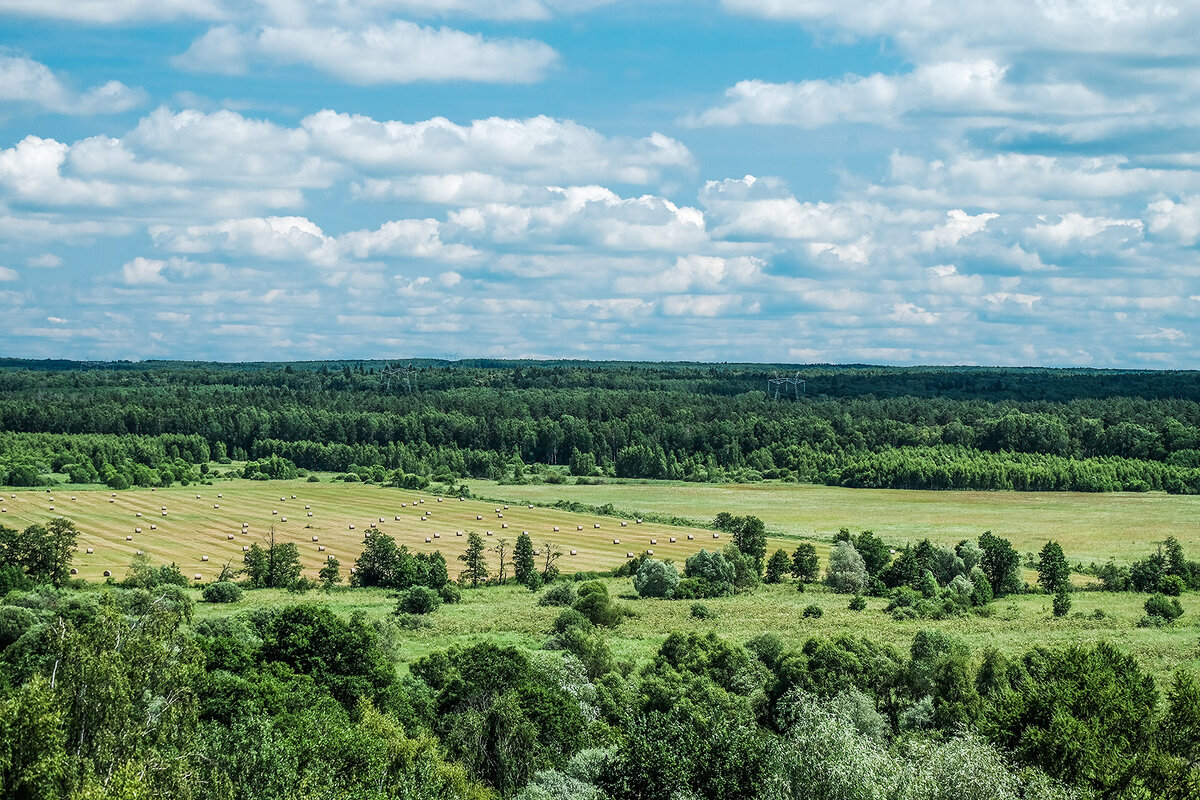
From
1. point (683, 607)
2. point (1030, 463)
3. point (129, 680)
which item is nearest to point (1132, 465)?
point (1030, 463)

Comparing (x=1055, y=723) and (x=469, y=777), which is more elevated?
(x=1055, y=723)

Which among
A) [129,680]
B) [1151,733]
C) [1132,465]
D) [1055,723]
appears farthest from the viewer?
[1132,465]

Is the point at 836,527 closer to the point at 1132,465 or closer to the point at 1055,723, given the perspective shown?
the point at 1132,465

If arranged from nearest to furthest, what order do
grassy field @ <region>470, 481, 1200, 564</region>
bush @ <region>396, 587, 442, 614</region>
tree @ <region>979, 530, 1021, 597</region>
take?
bush @ <region>396, 587, 442, 614</region>
tree @ <region>979, 530, 1021, 597</region>
grassy field @ <region>470, 481, 1200, 564</region>

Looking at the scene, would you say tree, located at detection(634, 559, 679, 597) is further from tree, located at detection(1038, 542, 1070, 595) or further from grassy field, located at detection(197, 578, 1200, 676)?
tree, located at detection(1038, 542, 1070, 595)

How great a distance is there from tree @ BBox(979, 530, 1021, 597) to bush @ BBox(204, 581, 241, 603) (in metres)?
60.7

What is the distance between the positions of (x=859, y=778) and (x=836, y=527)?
108217 millimetres

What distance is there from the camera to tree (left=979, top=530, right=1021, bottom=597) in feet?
313

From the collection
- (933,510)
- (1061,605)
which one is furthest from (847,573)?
(933,510)

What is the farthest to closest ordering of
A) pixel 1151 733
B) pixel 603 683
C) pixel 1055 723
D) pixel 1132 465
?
pixel 1132 465, pixel 603 683, pixel 1151 733, pixel 1055 723

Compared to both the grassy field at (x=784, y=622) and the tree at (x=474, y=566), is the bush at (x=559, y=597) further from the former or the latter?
the tree at (x=474, y=566)

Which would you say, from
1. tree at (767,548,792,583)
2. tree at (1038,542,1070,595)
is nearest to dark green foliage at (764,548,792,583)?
Answer: tree at (767,548,792,583)

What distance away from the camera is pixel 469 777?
4328 cm

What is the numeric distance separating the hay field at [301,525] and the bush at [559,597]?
19612 millimetres
